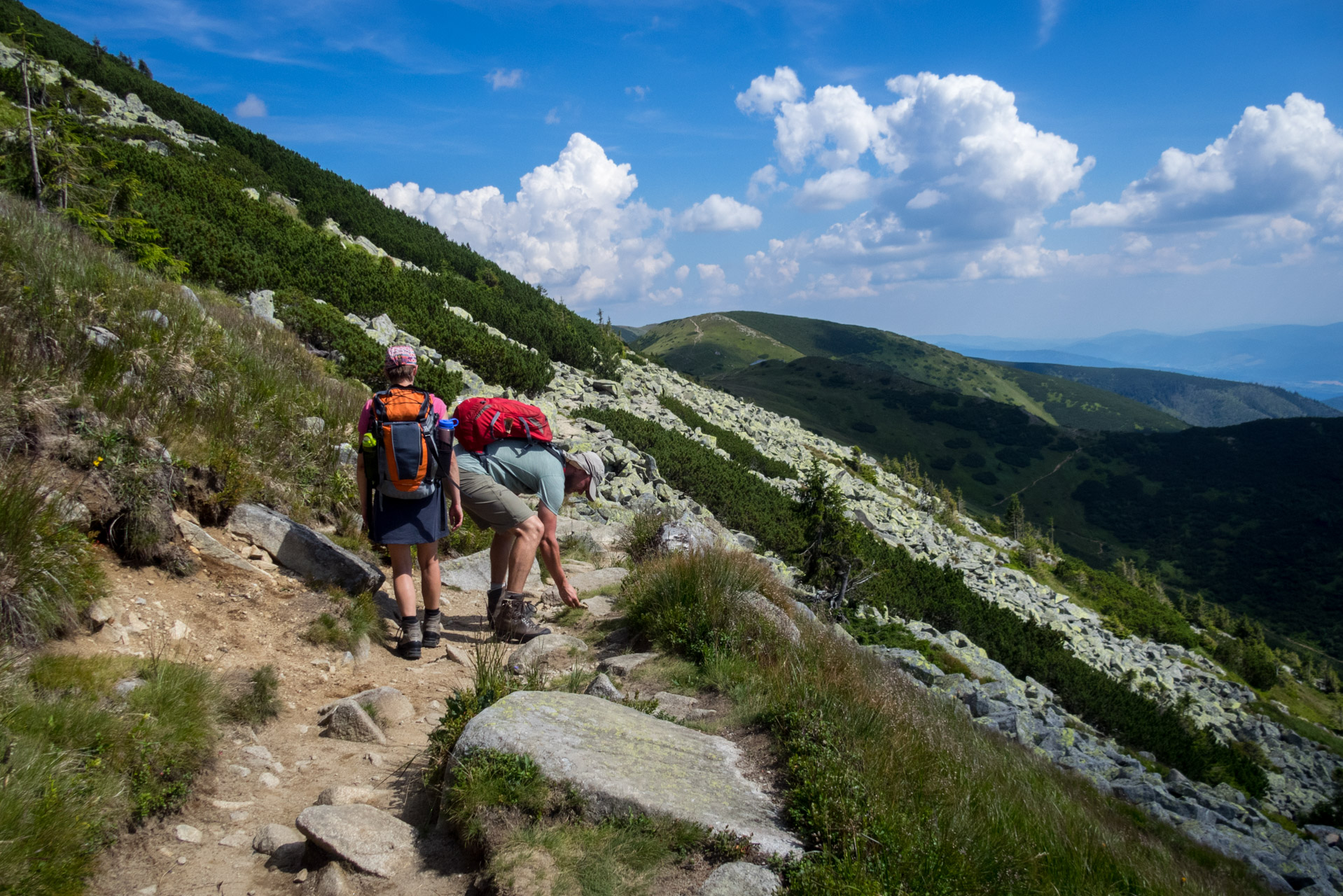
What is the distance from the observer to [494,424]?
525 centimetres

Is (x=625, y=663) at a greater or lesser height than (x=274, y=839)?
lesser

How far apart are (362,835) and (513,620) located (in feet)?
8.92

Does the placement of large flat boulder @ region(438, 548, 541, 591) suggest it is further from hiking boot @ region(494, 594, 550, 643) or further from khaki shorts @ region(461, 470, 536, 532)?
khaki shorts @ region(461, 470, 536, 532)

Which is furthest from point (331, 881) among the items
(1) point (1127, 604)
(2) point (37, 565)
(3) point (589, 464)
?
(1) point (1127, 604)

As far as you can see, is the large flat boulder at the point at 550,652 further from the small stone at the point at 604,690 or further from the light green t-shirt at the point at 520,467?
the light green t-shirt at the point at 520,467

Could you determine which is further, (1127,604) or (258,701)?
(1127,604)

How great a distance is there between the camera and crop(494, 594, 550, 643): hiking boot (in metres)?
5.44

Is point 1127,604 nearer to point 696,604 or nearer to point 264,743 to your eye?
point 696,604

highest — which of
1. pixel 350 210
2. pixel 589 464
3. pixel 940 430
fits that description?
pixel 350 210

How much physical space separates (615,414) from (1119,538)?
9953cm

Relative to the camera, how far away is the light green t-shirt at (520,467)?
5.30m

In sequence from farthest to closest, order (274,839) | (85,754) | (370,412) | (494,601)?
(494,601) < (370,412) < (274,839) < (85,754)

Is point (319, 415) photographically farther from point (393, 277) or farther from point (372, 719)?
point (393, 277)

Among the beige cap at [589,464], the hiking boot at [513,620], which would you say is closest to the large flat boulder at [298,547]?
the hiking boot at [513,620]
